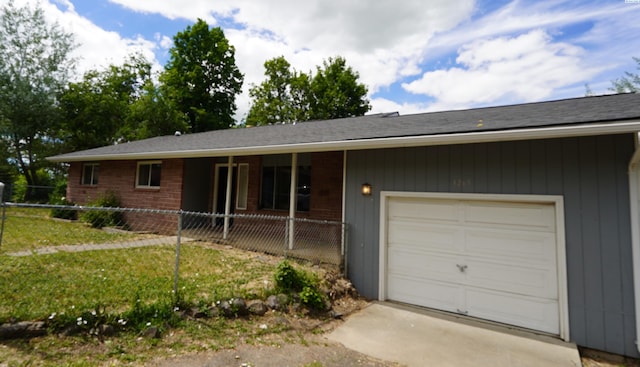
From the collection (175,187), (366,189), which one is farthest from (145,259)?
(366,189)

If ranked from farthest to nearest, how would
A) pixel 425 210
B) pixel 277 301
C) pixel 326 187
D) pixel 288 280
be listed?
pixel 326 187 → pixel 425 210 → pixel 288 280 → pixel 277 301

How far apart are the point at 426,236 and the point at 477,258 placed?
0.86 metres

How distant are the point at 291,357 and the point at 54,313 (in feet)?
8.86

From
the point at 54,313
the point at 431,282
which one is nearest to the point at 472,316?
the point at 431,282

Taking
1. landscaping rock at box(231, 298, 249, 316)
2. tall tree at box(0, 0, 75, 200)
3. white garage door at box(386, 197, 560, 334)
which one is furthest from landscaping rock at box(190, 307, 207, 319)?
tall tree at box(0, 0, 75, 200)

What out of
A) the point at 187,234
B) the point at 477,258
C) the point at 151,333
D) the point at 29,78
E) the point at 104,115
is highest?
the point at 29,78

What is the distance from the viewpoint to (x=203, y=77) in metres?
29.3

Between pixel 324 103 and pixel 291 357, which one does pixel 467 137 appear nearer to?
pixel 291 357

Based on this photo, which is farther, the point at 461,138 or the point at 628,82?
the point at 628,82

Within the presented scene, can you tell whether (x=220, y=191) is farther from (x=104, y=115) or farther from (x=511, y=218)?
(x=104, y=115)

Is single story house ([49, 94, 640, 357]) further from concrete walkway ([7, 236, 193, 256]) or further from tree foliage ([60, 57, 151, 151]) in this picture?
tree foliage ([60, 57, 151, 151])

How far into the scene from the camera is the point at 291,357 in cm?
346

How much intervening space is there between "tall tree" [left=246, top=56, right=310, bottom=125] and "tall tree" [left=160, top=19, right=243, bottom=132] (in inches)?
100

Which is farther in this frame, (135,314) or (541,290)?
(541,290)
